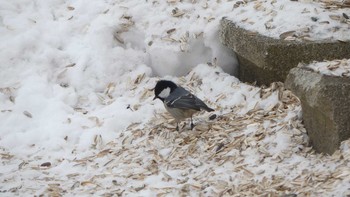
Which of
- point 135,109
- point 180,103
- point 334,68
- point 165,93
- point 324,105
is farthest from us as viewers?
point 135,109

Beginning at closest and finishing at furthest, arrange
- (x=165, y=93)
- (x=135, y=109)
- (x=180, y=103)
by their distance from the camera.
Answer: (x=180, y=103), (x=165, y=93), (x=135, y=109)

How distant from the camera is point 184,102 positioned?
555 centimetres

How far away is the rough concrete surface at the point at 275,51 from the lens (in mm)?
5473

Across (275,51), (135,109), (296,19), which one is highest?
(296,19)

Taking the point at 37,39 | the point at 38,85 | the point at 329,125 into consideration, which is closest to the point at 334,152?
the point at 329,125

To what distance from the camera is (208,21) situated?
21.6 feet

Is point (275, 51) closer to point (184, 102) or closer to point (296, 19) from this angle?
point (296, 19)

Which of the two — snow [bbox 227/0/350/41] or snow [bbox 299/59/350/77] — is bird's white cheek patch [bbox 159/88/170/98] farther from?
snow [bbox 299/59/350/77]

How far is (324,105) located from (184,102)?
5.03ft

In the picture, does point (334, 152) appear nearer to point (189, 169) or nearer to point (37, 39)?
point (189, 169)

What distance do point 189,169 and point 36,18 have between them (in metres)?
3.49

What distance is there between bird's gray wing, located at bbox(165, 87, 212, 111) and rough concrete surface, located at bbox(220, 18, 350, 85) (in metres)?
0.72

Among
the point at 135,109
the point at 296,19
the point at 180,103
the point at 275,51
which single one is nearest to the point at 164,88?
the point at 180,103

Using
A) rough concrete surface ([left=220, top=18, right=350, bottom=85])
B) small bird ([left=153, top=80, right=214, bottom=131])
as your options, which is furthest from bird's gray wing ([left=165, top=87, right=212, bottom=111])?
rough concrete surface ([left=220, top=18, right=350, bottom=85])
